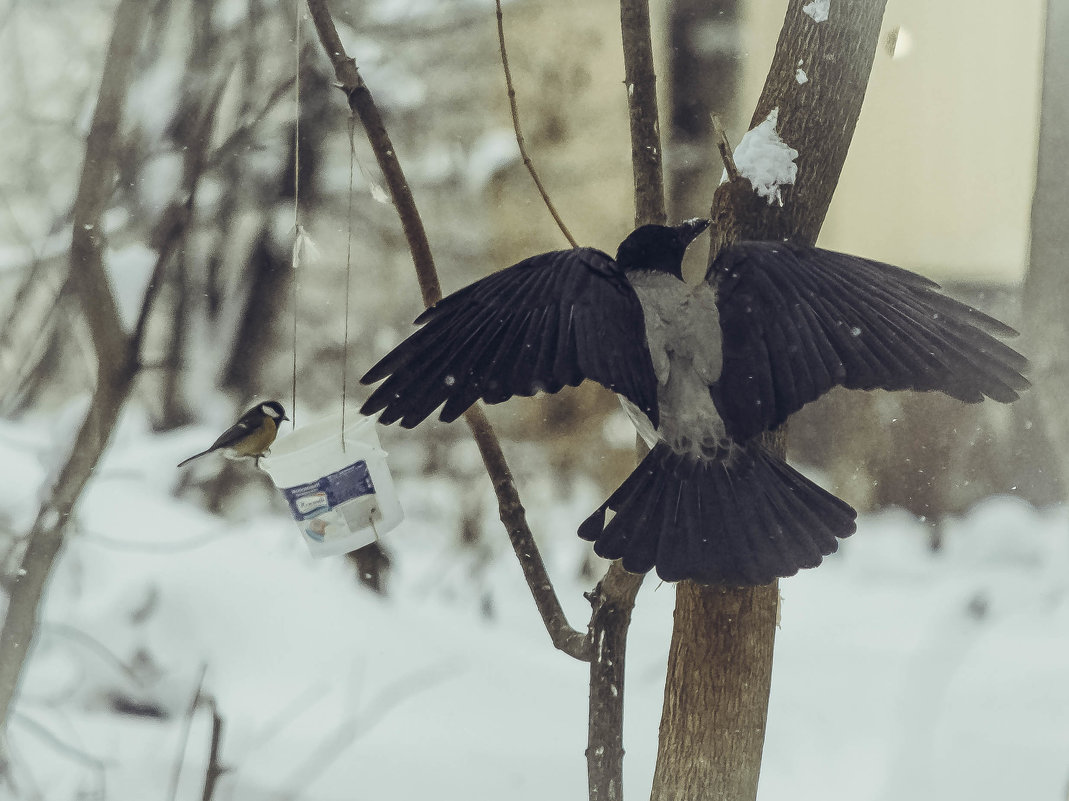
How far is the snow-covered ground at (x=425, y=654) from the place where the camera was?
2.05 meters

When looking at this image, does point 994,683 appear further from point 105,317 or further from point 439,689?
point 105,317

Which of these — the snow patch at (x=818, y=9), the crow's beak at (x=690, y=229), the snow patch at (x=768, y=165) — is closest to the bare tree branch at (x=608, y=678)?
the crow's beak at (x=690, y=229)

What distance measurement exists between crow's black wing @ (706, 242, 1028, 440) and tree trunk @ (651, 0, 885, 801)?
0.11 meters

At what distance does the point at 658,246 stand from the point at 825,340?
328 millimetres

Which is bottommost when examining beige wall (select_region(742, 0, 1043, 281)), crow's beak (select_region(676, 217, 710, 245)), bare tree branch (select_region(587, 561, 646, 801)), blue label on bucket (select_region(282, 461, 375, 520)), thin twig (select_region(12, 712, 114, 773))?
thin twig (select_region(12, 712, 114, 773))

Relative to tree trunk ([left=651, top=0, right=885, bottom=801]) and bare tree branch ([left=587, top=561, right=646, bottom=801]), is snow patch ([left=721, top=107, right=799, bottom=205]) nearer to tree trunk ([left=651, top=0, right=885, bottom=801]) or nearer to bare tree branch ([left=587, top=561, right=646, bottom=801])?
tree trunk ([left=651, top=0, right=885, bottom=801])

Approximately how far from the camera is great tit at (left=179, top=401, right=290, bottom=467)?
5.21 ft

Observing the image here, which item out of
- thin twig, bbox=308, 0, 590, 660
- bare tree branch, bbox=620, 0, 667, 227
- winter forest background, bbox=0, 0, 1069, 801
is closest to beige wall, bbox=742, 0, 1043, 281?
winter forest background, bbox=0, 0, 1069, 801

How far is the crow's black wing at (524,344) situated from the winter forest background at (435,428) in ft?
3.26

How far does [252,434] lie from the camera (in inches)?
63.3

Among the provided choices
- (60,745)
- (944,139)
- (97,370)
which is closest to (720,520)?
(944,139)

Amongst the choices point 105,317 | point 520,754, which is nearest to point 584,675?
point 520,754

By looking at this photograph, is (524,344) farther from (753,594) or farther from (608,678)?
(608,678)

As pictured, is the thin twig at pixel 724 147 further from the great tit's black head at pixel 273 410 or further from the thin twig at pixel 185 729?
the thin twig at pixel 185 729
